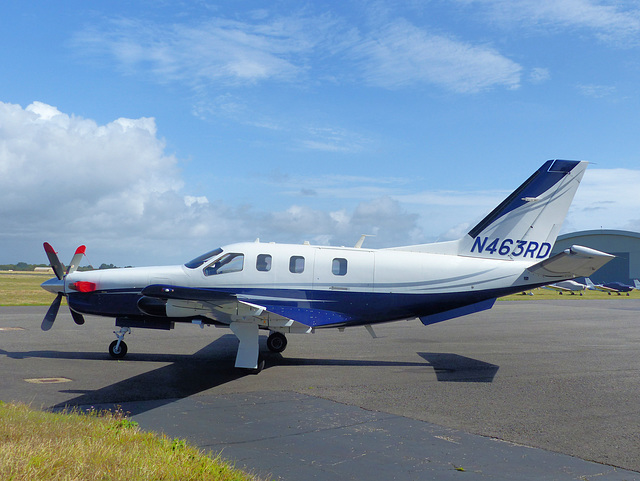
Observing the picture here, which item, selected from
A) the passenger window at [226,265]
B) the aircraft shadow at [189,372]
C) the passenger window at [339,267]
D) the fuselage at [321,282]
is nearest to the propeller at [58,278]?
the fuselage at [321,282]

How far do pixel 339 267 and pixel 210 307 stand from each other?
3391 millimetres

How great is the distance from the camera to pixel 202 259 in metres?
12.6

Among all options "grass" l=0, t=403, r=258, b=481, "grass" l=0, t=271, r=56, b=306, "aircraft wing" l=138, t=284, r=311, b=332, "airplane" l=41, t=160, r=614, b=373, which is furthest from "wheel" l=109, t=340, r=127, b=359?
"grass" l=0, t=271, r=56, b=306

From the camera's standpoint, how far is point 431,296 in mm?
12602

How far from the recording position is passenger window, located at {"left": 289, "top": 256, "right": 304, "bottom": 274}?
488 inches

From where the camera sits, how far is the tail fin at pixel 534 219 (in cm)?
1306

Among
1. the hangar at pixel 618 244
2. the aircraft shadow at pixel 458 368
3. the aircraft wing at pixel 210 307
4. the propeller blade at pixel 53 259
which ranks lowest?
the aircraft shadow at pixel 458 368

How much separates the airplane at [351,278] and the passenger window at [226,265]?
24mm

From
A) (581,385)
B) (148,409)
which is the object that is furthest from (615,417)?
(148,409)

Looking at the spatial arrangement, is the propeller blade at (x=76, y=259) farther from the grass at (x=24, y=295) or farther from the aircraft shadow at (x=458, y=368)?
the grass at (x=24, y=295)

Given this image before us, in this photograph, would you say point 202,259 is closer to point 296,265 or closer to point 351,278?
point 296,265

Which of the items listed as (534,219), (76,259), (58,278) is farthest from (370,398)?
(58,278)

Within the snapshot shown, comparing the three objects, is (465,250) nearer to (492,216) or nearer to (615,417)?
(492,216)

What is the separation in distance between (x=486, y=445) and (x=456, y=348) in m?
9.27
